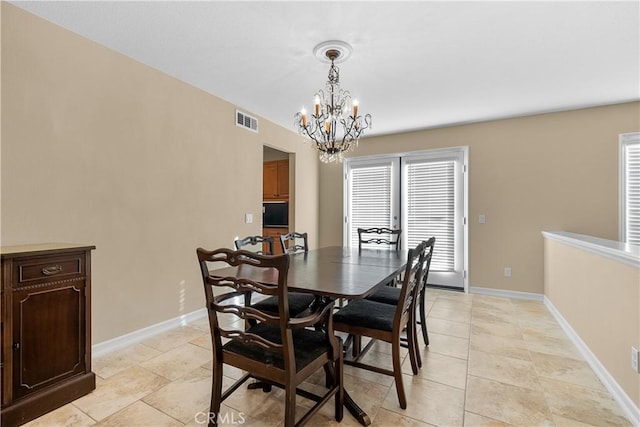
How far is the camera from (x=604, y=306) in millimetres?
2186

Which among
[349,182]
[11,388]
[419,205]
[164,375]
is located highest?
[349,182]

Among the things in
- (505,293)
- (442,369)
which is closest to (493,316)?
(505,293)

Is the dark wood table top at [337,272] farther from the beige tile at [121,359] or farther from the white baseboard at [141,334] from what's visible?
the white baseboard at [141,334]

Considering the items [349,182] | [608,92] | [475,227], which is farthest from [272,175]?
[608,92]

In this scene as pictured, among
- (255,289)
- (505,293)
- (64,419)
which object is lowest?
(64,419)

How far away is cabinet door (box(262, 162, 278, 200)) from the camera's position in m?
5.33

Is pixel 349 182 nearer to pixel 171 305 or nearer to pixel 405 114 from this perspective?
pixel 405 114

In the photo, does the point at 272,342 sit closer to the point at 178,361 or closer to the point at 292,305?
the point at 292,305

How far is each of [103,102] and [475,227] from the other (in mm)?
4588

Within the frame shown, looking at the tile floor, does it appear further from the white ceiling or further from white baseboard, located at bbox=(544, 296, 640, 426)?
the white ceiling

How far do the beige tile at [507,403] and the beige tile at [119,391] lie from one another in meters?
2.06

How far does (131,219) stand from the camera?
8.78 feet

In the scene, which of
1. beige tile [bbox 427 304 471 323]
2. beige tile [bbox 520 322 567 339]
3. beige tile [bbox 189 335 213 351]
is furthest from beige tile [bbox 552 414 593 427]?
beige tile [bbox 189 335 213 351]
